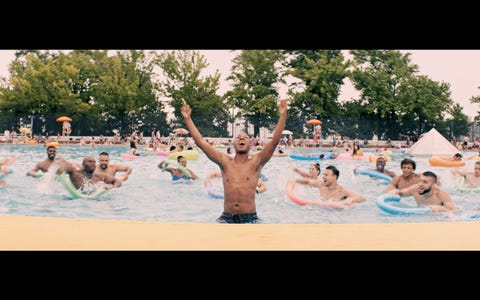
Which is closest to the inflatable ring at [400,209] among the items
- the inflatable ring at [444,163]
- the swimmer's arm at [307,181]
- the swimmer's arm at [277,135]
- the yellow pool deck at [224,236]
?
the swimmer's arm at [307,181]

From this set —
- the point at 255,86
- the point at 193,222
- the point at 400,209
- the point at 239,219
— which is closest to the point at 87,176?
the point at 193,222

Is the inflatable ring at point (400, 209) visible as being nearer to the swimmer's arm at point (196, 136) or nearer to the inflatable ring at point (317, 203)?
the inflatable ring at point (317, 203)

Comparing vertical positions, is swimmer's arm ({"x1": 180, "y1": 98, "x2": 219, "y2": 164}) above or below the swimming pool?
above

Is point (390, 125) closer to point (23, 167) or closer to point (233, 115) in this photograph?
point (233, 115)

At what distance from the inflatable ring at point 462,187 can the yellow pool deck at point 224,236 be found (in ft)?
21.2

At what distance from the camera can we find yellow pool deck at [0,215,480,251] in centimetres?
425

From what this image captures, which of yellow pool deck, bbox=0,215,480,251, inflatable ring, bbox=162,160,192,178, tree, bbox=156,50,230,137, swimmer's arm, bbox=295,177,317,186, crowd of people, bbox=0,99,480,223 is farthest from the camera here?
tree, bbox=156,50,230,137

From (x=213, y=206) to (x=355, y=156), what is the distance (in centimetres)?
1214

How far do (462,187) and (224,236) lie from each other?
341 inches

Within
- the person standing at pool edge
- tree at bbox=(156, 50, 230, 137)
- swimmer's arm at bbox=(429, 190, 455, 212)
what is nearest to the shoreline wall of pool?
swimmer's arm at bbox=(429, 190, 455, 212)

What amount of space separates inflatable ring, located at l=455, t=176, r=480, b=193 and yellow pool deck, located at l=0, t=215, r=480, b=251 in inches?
255

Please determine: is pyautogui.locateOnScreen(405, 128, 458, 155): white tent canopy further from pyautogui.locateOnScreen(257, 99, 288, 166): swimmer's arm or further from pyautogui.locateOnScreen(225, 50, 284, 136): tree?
pyautogui.locateOnScreen(257, 99, 288, 166): swimmer's arm

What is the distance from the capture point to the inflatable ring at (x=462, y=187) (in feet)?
37.3
